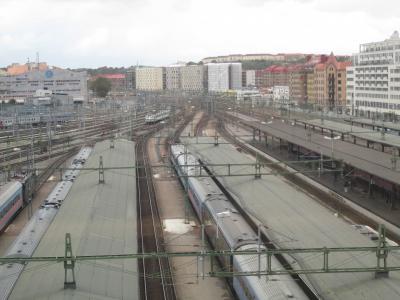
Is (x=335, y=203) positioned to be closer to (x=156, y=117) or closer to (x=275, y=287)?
(x=275, y=287)

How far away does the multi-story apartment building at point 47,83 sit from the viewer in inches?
3329

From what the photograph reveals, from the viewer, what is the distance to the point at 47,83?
85.4 meters

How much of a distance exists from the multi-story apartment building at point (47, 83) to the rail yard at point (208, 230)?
55.1 meters

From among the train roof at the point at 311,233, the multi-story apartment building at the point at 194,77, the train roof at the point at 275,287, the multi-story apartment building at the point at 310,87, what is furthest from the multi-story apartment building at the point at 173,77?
the train roof at the point at 275,287

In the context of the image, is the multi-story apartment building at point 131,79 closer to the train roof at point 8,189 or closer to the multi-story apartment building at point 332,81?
the multi-story apartment building at point 332,81

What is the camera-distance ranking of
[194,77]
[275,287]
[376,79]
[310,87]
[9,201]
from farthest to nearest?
[194,77] < [310,87] < [376,79] < [9,201] < [275,287]

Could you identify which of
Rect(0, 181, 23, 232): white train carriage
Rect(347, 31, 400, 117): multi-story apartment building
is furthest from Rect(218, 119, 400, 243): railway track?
Rect(347, 31, 400, 117): multi-story apartment building

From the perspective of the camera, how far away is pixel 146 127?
53688 mm

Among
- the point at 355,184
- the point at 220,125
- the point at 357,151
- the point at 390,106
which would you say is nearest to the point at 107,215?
the point at 355,184

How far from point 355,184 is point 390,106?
110ft

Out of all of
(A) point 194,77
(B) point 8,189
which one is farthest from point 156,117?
(A) point 194,77

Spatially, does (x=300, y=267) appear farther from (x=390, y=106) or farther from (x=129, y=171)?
(x=390, y=106)

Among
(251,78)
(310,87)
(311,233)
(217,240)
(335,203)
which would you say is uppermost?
(251,78)

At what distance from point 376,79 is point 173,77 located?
275 ft
